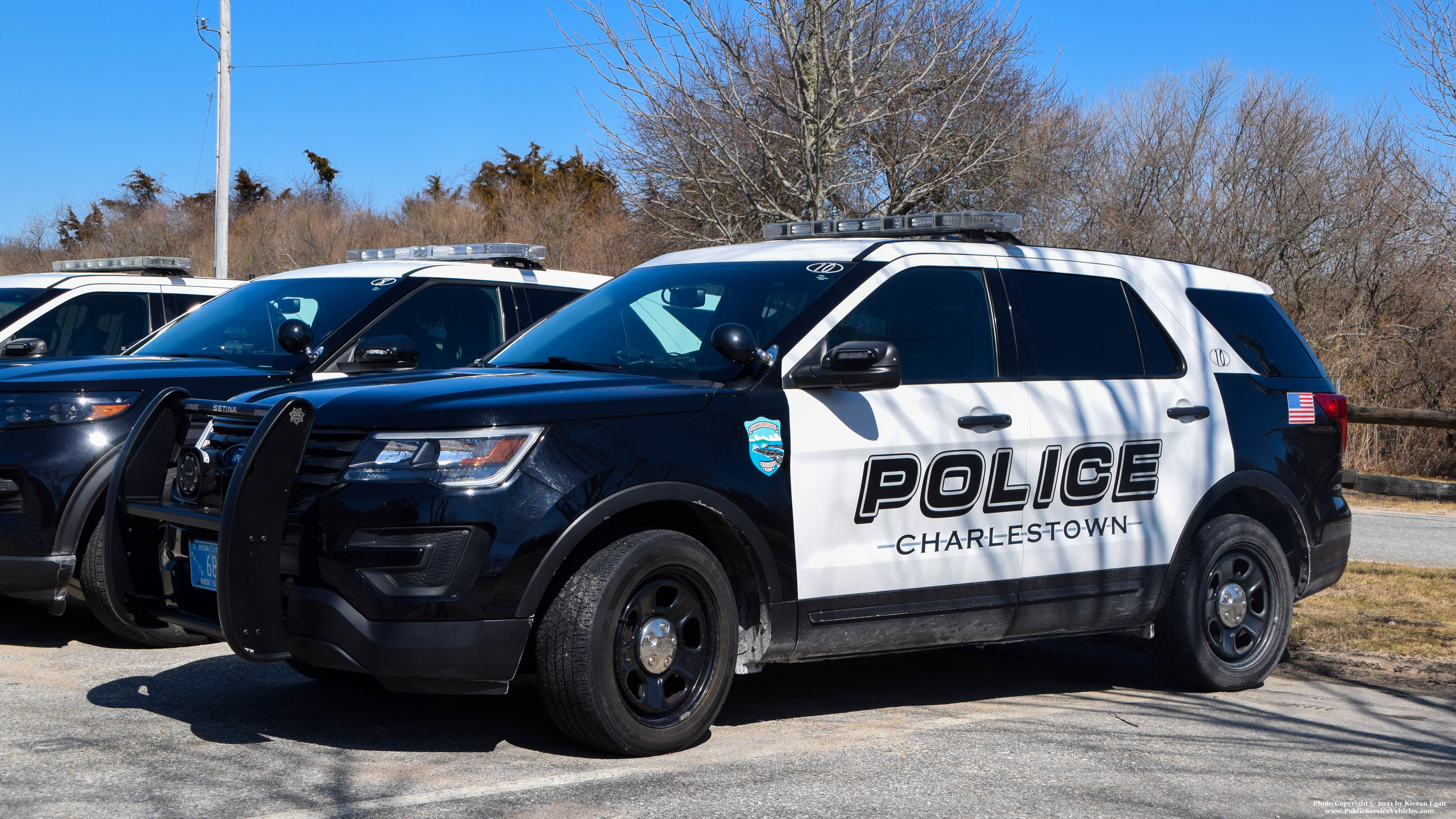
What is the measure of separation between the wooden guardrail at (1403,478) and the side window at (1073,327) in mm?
11648

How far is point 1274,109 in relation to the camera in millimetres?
25188

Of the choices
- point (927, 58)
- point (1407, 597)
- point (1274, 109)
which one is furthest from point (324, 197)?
point (1407, 597)

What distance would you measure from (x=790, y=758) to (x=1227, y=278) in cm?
357

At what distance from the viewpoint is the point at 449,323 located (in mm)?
8656

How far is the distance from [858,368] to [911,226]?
128cm

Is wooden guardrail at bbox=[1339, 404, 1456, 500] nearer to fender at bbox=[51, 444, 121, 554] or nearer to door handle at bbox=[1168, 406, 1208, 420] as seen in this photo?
door handle at bbox=[1168, 406, 1208, 420]

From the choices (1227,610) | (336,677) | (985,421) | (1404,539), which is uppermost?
(985,421)

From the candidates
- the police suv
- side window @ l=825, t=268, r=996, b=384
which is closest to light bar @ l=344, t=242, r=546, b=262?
the police suv

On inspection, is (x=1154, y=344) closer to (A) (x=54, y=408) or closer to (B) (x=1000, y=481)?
(B) (x=1000, y=481)

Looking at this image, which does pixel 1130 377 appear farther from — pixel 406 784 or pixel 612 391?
pixel 406 784

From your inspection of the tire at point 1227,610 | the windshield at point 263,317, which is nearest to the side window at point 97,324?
the windshield at point 263,317

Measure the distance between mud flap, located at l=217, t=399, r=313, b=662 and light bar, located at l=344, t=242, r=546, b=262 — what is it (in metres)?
4.35

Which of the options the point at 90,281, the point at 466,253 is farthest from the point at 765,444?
the point at 90,281

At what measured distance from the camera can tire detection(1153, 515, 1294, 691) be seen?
637cm
